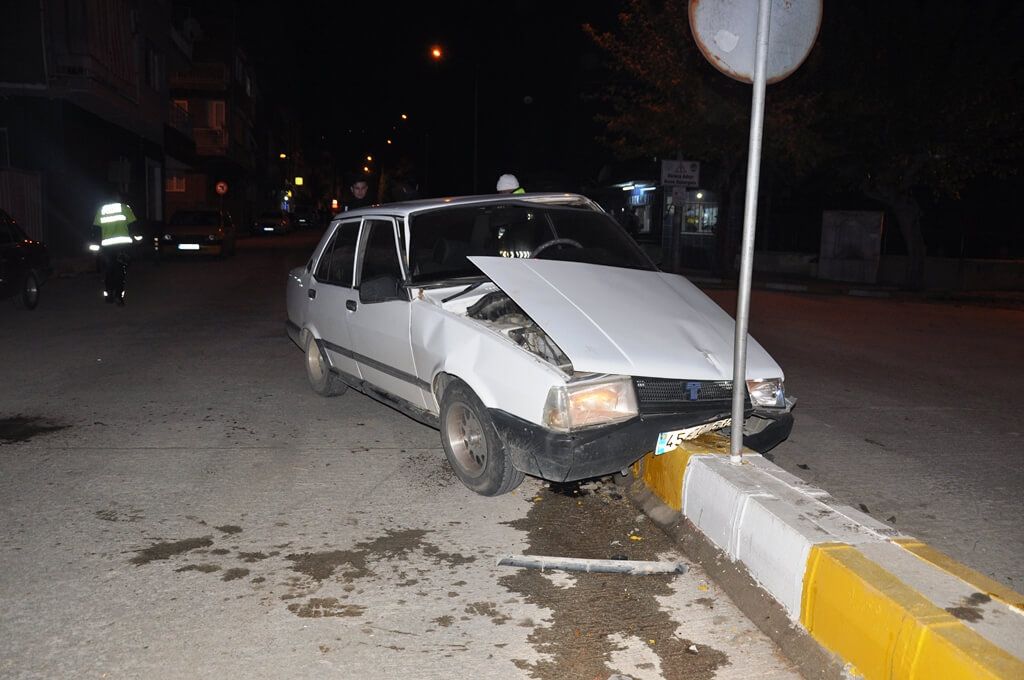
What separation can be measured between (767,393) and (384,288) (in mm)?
2490

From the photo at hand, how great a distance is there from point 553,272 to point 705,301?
3.60 ft

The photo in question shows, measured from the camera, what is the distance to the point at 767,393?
193 inches

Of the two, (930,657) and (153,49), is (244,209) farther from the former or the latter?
(930,657)

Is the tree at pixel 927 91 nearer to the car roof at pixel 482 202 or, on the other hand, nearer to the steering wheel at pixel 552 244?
the car roof at pixel 482 202

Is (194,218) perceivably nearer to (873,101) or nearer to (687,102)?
(687,102)

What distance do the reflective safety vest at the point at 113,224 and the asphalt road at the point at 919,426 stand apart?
10.1 metres

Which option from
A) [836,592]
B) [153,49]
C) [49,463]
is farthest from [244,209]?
[836,592]

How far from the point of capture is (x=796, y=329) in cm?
1291

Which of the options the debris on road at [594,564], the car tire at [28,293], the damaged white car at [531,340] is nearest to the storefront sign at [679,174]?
the car tire at [28,293]

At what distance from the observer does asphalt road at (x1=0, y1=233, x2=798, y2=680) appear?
3.28 metres

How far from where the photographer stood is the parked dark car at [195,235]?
85.6 feet

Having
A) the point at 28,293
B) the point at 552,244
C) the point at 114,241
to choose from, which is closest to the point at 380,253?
the point at 552,244

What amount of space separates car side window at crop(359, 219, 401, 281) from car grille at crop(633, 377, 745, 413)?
2.17m

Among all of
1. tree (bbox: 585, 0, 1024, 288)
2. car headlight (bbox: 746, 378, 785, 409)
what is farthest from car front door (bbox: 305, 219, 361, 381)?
tree (bbox: 585, 0, 1024, 288)
